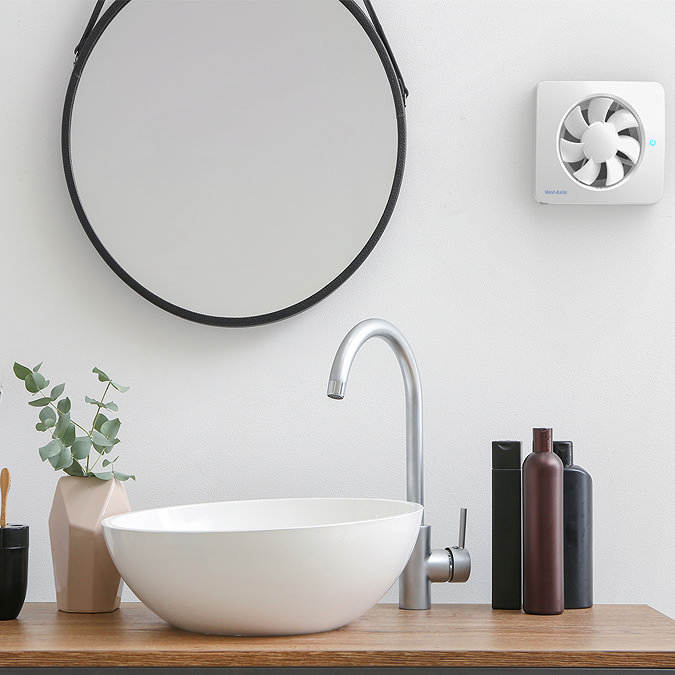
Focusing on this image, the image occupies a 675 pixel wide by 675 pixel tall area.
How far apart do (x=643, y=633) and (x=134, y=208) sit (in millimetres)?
968

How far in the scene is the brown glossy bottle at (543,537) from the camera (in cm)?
109

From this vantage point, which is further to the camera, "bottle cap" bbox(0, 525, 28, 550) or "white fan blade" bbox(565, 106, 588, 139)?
"white fan blade" bbox(565, 106, 588, 139)

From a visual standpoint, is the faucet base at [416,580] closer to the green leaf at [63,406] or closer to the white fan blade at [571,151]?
the green leaf at [63,406]

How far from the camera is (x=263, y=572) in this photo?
902 mm

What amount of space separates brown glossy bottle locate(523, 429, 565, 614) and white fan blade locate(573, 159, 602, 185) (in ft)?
1.55

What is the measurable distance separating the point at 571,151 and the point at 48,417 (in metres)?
0.92

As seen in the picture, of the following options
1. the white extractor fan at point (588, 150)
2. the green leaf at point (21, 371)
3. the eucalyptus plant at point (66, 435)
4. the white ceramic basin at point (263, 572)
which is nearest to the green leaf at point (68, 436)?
the eucalyptus plant at point (66, 435)

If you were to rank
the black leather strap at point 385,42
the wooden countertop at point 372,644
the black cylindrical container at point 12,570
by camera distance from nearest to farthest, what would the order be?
the wooden countertop at point 372,644 → the black cylindrical container at point 12,570 → the black leather strap at point 385,42

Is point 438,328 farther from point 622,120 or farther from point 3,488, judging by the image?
point 3,488

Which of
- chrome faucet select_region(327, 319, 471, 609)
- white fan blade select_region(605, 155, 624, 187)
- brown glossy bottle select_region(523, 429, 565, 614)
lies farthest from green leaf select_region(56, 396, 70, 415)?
white fan blade select_region(605, 155, 624, 187)

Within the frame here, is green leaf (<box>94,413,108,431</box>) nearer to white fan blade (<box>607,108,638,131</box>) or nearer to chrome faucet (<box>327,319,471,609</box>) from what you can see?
chrome faucet (<box>327,319,471,609</box>)

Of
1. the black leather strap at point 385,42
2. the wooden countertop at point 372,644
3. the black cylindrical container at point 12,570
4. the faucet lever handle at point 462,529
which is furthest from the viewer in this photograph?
the black leather strap at point 385,42

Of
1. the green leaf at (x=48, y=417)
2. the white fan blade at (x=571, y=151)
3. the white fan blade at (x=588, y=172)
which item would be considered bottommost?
the green leaf at (x=48, y=417)

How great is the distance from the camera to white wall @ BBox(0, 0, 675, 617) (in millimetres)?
1299
